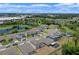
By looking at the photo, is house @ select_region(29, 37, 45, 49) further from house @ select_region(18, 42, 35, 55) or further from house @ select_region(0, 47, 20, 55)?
house @ select_region(0, 47, 20, 55)

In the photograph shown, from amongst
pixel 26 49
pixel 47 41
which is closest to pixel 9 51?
pixel 26 49

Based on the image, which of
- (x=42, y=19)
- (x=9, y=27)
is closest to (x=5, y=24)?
(x=9, y=27)

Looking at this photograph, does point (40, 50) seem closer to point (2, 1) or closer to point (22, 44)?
point (22, 44)

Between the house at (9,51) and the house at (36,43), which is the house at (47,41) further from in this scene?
the house at (9,51)

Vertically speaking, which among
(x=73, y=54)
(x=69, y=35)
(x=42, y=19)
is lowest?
(x=73, y=54)

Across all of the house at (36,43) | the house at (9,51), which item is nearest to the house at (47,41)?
the house at (36,43)

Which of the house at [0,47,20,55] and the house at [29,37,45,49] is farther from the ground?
the house at [29,37,45,49]

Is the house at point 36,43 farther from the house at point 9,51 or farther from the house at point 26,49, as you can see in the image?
the house at point 9,51

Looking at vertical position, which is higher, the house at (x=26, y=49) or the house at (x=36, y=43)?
the house at (x=36, y=43)

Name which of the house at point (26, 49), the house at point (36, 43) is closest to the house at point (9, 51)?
the house at point (26, 49)

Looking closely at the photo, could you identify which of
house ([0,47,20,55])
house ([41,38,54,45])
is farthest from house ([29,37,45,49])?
house ([0,47,20,55])

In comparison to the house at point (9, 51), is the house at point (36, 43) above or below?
above
